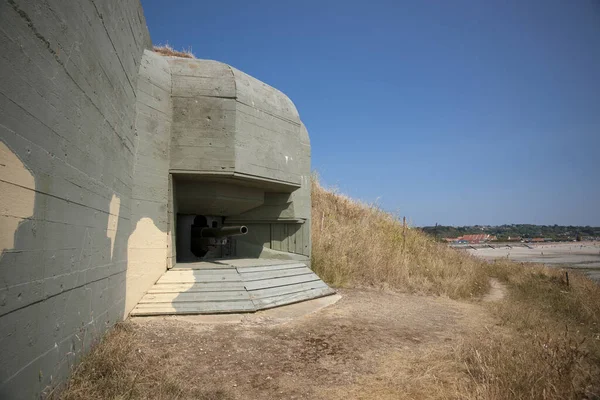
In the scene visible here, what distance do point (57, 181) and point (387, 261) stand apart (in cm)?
956

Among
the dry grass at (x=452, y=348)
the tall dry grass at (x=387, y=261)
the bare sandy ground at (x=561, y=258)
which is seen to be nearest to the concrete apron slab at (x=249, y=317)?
the dry grass at (x=452, y=348)

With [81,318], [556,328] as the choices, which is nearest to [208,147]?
[81,318]

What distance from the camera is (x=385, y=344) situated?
5.11 metres

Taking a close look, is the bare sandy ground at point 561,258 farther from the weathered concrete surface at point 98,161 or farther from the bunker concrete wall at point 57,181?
the bunker concrete wall at point 57,181

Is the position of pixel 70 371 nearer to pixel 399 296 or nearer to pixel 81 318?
pixel 81 318

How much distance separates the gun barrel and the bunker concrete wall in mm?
2699

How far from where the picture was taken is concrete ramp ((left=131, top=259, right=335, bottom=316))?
6.02 m

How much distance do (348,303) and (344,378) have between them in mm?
3803

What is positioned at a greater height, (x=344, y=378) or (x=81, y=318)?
(x=81, y=318)

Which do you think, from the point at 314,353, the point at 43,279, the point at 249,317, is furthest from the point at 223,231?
the point at 43,279

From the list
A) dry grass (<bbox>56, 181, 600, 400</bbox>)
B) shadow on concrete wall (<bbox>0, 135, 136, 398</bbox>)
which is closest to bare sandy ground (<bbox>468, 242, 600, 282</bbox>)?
dry grass (<bbox>56, 181, 600, 400</bbox>)

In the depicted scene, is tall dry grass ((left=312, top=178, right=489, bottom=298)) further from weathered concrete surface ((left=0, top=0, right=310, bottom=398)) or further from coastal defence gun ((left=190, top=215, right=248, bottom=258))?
weathered concrete surface ((left=0, top=0, right=310, bottom=398))

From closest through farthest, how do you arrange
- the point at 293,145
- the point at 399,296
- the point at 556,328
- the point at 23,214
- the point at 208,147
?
the point at 23,214 → the point at 556,328 → the point at 208,147 → the point at 293,145 → the point at 399,296

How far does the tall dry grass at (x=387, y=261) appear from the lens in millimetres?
10273
